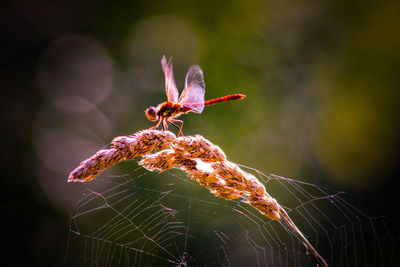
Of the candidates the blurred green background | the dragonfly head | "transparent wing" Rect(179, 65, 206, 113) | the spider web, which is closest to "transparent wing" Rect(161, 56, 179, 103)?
"transparent wing" Rect(179, 65, 206, 113)

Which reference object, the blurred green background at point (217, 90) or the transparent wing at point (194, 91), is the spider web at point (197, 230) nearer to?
the blurred green background at point (217, 90)

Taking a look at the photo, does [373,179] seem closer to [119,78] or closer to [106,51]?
[119,78]

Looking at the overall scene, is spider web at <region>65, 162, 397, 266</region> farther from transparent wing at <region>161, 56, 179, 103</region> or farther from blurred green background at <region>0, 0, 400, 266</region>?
transparent wing at <region>161, 56, 179, 103</region>

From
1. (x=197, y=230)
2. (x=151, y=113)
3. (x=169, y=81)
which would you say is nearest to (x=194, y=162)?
(x=151, y=113)

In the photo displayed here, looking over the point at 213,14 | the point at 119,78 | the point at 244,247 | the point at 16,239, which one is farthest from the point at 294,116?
the point at 16,239

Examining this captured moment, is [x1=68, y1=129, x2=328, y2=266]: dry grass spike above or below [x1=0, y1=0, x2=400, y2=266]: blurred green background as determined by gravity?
below

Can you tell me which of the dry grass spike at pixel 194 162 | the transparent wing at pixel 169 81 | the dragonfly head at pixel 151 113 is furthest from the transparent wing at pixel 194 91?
the dry grass spike at pixel 194 162

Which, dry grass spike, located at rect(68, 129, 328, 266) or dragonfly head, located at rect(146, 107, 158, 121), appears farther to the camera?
dragonfly head, located at rect(146, 107, 158, 121)
